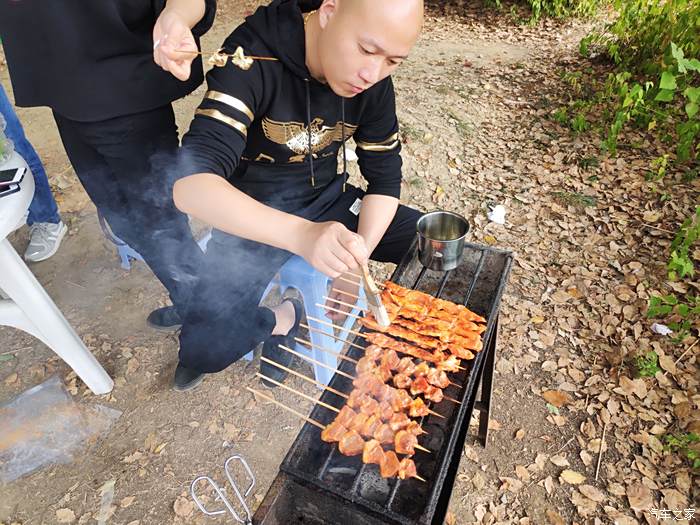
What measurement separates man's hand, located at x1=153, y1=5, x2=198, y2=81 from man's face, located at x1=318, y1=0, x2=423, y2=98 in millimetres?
664

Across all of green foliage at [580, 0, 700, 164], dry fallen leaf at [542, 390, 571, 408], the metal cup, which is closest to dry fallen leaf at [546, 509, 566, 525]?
dry fallen leaf at [542, 390, 571, 408]

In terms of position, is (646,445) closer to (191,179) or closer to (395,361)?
(395,361)

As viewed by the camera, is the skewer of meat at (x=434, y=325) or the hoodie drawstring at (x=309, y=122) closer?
the skewer of meat at (x=434, y=325)

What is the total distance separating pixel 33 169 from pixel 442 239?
13.7 ft

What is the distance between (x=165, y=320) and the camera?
13.8 ft

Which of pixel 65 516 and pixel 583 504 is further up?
pixel 583 504

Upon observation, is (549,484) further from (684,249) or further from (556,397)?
(684,249)

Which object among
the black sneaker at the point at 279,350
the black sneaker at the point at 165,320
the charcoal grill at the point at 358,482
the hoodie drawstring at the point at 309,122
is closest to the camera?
the charcoal grill at the point at 358,482

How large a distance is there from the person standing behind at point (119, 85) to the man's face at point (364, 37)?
0.69 metres

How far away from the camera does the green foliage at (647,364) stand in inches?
148

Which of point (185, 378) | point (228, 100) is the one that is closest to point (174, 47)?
point (228, 100)

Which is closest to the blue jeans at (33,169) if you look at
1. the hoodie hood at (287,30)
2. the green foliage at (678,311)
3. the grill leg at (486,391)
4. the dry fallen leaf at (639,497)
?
the hoodie hood at (287,30)

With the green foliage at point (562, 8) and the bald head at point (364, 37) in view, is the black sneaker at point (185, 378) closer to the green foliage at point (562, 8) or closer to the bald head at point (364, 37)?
the bald head at point (364, 37)

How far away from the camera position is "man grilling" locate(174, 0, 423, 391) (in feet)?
6.97
